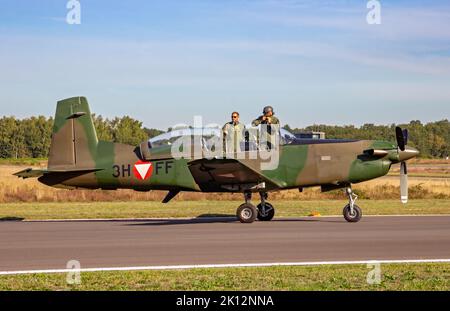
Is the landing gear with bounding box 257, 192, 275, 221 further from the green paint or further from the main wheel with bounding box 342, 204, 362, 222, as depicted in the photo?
the main wheel with bounding box 342, 204, 362, 222

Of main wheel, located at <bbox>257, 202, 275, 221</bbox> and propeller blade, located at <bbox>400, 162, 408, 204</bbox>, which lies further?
main wheel, located at <bbox>257, 202, 275, 221</bbox>

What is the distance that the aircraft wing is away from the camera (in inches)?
781

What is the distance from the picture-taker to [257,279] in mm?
10547

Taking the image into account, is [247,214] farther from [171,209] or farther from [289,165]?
[171,209]

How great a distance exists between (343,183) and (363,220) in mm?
1138

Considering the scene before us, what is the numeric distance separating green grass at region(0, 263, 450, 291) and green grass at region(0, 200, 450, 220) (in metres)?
11.8

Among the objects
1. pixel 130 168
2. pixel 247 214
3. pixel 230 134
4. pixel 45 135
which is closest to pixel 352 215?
pixel 247 214

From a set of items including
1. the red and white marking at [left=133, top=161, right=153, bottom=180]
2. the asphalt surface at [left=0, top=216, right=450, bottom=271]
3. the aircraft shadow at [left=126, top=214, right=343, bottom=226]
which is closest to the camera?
the asphalt surface at [left=0, top=216, right=450, bottom=271]

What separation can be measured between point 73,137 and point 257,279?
11748mm

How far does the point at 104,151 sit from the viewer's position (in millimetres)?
21078

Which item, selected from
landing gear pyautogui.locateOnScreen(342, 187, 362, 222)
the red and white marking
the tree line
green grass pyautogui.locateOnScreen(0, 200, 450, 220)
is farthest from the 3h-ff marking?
the tree line
